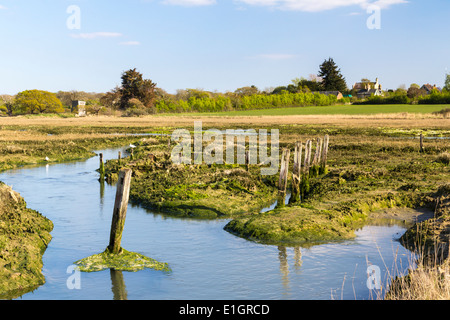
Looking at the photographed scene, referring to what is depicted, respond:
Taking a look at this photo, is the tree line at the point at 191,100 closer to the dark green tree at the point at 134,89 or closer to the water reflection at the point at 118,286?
the dark green tree at the point at 134,89

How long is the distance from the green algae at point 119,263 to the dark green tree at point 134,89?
11385 cm

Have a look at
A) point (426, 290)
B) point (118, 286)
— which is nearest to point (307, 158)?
point (118, 286)

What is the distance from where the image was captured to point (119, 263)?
14945 mm

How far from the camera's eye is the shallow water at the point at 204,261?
13.3 m

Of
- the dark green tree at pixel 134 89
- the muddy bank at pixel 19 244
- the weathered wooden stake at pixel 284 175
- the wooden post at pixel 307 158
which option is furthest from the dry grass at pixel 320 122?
the muddy bank at pixel 19 244

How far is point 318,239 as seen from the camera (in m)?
17.7

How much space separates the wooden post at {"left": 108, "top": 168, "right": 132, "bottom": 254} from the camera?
14.0 meters

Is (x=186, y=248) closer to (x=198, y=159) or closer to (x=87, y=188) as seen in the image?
(x=87, y=188)

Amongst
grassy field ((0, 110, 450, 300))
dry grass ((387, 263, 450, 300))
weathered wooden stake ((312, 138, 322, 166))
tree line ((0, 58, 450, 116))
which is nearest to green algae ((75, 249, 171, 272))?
grassy field ((0, 110, 450, 300))

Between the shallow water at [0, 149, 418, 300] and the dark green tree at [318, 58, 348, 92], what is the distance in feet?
471

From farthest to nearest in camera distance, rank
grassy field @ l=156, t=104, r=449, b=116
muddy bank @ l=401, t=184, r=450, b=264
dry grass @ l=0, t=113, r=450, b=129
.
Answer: grassy field @ l=156, t=104, r=449, b=116, dry grass @ l=0, t=113, r=450, b=129, muddy bank @ l=401, t=184, r=450, b=264

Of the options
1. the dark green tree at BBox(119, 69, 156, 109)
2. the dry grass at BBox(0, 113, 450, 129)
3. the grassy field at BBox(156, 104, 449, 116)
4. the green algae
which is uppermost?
the dark green tree at BBox(119, 69, 156, 109)

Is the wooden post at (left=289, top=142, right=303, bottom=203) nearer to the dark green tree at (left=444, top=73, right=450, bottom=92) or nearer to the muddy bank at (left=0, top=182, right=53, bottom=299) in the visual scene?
the muddy bank at (left=0, top=182, right=53, bottom=299)

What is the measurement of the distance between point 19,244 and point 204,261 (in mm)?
5472
